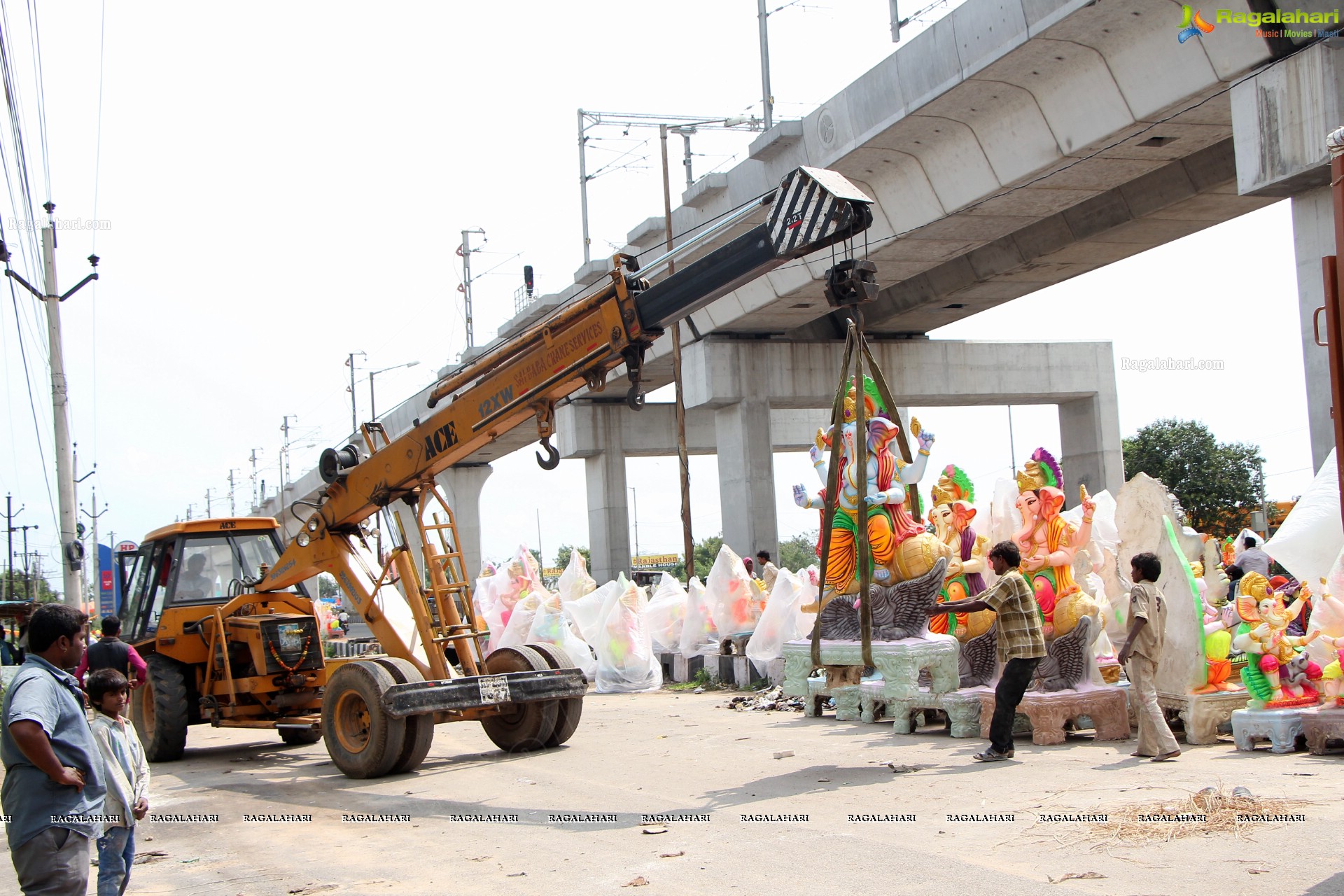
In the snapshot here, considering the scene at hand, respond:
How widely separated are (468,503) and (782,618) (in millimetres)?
28254

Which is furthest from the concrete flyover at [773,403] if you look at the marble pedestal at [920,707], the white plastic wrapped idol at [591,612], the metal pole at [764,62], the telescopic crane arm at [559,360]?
the telescopic crane arm at [559,360]

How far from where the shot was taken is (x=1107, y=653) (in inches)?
A: 403

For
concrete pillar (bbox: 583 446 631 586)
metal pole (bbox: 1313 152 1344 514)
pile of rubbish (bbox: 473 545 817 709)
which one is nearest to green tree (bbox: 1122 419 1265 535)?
concrete pillar (bbox: 583 446 631 586)

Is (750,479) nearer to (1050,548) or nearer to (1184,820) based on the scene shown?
(1050,548)

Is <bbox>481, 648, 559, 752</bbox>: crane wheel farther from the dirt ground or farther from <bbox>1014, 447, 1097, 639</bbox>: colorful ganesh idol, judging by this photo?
<bbox>1014, 447, 1097, 639</bbox>: colorful ganesh idol

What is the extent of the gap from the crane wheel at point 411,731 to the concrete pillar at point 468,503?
1234 inches

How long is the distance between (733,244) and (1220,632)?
498cm

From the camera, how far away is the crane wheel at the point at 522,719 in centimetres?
1066

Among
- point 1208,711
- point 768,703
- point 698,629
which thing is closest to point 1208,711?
point 1208,711

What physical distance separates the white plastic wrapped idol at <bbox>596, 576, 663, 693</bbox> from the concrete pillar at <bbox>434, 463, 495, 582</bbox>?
2473cm

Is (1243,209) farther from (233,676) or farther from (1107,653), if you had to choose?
(233,676)

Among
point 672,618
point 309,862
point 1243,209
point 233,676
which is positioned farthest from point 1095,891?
point 1243,209

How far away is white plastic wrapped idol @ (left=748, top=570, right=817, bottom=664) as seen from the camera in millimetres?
14219

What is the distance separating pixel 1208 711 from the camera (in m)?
8.98
